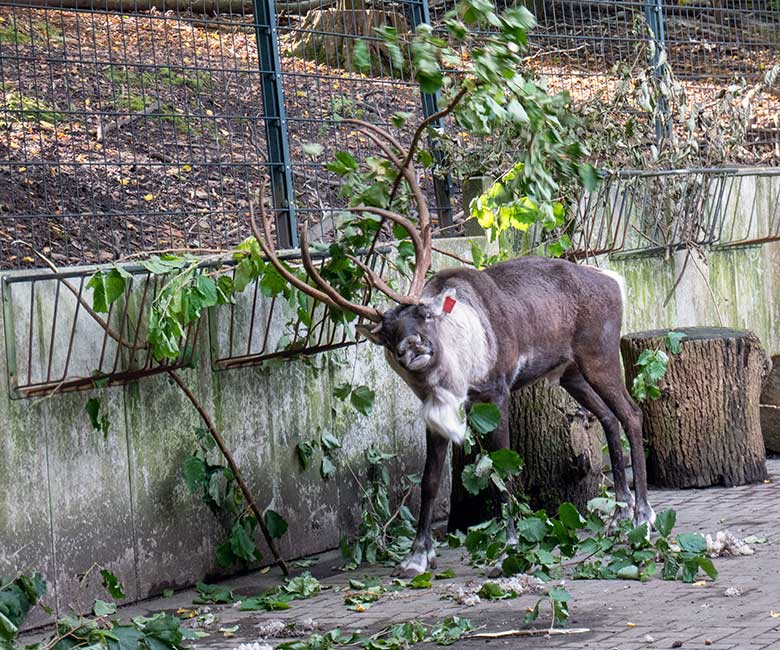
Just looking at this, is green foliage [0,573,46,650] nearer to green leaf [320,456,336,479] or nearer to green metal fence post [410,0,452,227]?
green leaf [320,456,336,479]

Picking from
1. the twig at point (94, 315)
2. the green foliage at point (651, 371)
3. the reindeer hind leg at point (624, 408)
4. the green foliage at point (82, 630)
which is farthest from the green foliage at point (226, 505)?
the green foliage at point (651, 371)

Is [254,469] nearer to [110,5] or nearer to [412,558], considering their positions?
[412,558]

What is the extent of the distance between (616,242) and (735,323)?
5.83 feet

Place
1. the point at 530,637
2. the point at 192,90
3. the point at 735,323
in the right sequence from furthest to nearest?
the point at 735,323 < the point at 192,90 < the point at 530,637

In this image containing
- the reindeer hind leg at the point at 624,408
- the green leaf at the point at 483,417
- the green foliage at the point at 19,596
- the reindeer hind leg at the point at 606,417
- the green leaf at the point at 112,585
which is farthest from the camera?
the reindeer hind leg at the point at 606,417

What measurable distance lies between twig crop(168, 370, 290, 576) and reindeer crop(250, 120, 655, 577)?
716 mm

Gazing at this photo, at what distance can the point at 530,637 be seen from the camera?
5.66 metres

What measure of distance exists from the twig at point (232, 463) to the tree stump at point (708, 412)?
313 cm

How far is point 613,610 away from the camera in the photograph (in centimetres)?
603

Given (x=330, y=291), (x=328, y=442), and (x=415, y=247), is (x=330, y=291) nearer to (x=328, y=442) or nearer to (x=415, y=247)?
(x=415, y=247)

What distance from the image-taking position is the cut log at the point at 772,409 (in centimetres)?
1037

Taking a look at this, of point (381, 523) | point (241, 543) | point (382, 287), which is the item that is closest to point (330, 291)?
point (382, 287)

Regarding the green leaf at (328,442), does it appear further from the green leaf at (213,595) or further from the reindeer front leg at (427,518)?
the green leaf at (213,595)

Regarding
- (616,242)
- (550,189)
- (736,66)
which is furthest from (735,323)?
(550,189)
